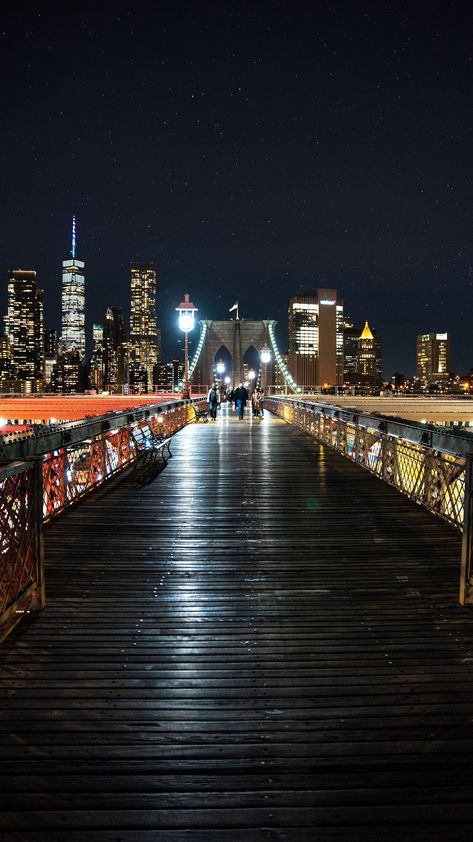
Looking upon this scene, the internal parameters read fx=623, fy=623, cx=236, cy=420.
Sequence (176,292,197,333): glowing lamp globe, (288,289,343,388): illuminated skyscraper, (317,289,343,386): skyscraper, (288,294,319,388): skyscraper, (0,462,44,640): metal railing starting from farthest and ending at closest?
(288,294,319,388): skyscraper, (288,289,343,388): illuminated skyscraper, (317,289,343,386): skyscraper, (176,292,197,333): glowing lamp globe, (0,462,44,640): metal railing

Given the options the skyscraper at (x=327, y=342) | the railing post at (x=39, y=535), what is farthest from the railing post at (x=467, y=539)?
the skyscraper at (x=327, y=342)

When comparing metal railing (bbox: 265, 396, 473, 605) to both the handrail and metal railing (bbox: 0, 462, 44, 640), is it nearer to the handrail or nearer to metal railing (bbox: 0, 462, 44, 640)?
metal railing (bbox: 0, 462, 44, 640)

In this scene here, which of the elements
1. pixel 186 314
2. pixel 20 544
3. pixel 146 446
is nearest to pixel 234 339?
pixel 186 314

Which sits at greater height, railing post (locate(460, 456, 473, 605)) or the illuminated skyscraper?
the illuminated skyscraper

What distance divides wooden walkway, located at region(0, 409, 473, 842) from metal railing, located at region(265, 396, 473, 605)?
0.67m

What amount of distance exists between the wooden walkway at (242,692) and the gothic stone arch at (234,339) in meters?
73.6

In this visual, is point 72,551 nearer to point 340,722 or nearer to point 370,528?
point 370,528

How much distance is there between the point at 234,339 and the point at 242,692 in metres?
77.9

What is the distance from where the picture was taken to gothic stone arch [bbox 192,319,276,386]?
262 ft

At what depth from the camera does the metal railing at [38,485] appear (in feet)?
13.6

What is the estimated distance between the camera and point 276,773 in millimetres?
2756

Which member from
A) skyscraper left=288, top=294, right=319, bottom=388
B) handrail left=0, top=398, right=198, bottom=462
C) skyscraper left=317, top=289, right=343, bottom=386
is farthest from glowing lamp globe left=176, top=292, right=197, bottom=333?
skyscraper left=288, top=294, right=319, bottom=388

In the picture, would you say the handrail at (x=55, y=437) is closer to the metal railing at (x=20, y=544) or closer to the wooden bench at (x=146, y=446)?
the wooden bench at (x=146, y=446)

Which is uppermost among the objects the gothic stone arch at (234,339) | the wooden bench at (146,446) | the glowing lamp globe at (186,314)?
the gothic stone arch at (234,339)
